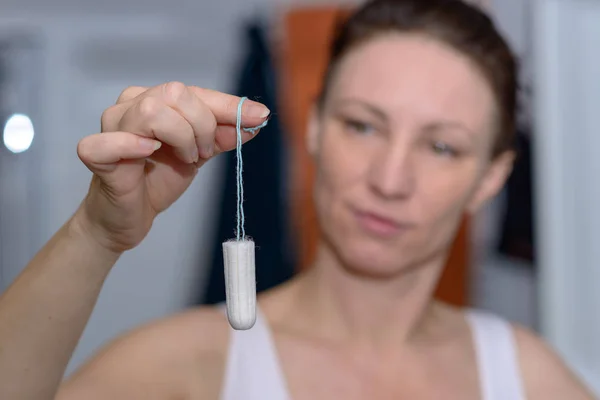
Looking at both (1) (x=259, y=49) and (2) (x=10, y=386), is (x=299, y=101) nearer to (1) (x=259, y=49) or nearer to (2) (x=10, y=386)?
(1) (x=259, y=49)

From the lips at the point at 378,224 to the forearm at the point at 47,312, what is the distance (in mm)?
388

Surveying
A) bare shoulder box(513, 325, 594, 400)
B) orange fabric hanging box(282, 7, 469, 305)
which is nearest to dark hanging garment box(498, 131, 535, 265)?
orange fabric hanging box(282, 7, 469, 305)

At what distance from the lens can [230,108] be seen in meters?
0.49

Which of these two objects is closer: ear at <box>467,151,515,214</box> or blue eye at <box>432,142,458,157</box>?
blue eye at <box>432,142,458,157</box>

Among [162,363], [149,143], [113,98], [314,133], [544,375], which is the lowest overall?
[544,375]

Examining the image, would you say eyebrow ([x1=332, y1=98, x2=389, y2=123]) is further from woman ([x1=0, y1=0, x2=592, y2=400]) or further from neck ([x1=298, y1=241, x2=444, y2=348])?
neck ([x1=298, y1=241, x2=444, y2=348])

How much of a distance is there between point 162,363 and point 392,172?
1.23 feet

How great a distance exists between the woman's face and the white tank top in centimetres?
17

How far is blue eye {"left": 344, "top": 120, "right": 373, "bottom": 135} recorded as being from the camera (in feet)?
2.78

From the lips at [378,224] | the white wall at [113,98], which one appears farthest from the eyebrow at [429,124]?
the white wall at [113,98]

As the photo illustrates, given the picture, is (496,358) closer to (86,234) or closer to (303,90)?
(86,234)

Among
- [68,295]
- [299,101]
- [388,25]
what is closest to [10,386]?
[68,295]

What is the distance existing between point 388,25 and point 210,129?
0.48m

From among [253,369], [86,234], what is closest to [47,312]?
[86,234]
